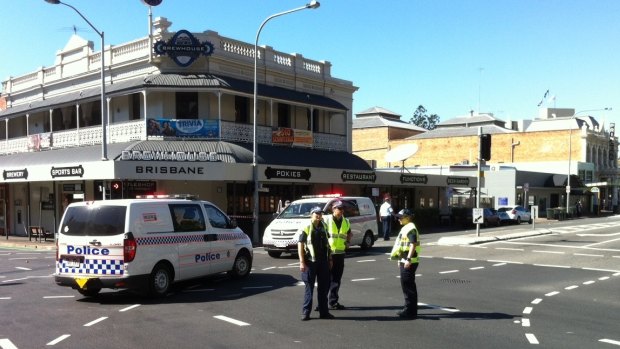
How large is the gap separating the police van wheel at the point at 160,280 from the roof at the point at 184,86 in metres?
15.6

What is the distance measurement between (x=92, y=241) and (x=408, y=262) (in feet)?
18.7

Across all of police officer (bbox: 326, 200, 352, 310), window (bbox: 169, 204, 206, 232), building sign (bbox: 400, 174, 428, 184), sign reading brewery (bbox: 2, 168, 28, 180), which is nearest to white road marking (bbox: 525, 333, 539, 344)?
police officer (bbox: 326, 200, 352, 310)

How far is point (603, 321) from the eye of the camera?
860cm

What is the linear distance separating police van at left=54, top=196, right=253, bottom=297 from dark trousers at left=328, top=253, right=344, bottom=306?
331 centimetres

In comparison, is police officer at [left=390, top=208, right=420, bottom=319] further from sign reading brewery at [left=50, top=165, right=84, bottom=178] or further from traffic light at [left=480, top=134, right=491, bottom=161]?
sign reading brewery at [left=50, top=165, right=84, bottom=178]

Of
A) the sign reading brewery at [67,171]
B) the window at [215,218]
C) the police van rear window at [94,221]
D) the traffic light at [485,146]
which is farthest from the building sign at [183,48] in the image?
the police van rear window at [94,221]

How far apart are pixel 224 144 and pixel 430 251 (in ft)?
35.1

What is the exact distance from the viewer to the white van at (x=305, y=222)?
17.3 metres

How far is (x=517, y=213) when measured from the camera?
4222cm

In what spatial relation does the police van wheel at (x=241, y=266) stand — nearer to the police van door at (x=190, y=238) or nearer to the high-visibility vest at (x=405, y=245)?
the police van door at (x=190, y=238)

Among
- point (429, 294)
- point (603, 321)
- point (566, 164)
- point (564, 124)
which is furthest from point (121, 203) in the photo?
point (564, 124)

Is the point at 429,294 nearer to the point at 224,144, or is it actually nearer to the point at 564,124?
the point at 224,144

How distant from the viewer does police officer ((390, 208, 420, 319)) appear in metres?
8.71

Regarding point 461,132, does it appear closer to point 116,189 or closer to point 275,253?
point 116,189
